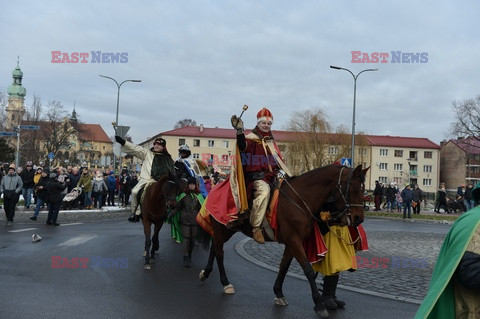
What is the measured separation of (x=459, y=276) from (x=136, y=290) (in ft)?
17.9

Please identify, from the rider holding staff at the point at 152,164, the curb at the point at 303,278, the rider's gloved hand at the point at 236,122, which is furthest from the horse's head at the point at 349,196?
the rider holding staff at the point at 152,164

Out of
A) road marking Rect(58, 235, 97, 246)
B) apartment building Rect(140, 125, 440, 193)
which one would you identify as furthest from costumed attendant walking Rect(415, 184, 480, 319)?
apartment building Rect(140, 125, 440, 193)

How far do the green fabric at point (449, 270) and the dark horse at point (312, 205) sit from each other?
2.88 metres

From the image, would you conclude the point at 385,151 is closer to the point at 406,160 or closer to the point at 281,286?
the point at 406,160

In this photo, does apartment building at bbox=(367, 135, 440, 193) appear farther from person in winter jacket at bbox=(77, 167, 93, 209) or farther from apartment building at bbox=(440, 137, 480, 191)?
person in winter jacket at bbox=(77, 167, 93, 209)

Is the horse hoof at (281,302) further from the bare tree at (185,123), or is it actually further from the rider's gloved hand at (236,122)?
the bare tree at (185,123)

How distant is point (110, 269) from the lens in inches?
358

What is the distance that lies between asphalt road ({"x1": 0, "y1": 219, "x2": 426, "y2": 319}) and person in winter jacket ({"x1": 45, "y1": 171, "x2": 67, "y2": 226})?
16.2 feet

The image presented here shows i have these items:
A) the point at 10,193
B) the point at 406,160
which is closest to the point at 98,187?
the point at 10,193

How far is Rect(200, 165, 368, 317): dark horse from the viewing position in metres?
6.17

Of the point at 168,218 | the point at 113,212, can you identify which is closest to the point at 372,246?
the point at 168,218

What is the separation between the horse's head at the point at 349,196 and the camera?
6.12 metres

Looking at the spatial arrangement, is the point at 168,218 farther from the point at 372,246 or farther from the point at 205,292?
the point at 372,246

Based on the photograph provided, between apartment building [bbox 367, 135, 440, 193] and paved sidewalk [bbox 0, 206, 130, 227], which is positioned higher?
apartment building [bbox 367, 135, 440, 193]
